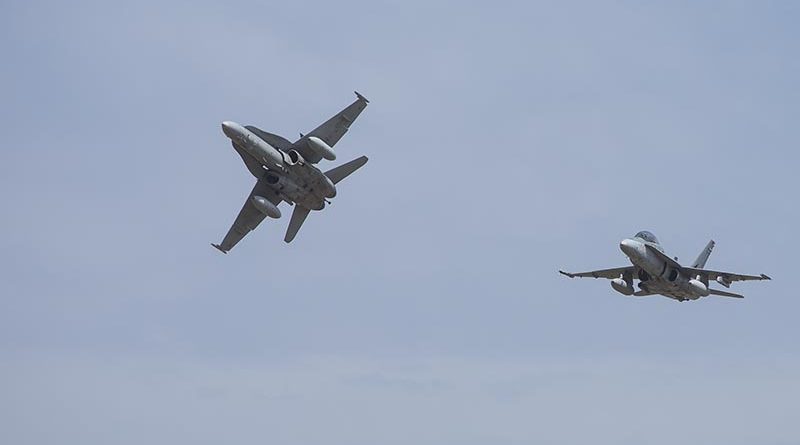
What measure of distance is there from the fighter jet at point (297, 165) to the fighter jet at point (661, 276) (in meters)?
15.4

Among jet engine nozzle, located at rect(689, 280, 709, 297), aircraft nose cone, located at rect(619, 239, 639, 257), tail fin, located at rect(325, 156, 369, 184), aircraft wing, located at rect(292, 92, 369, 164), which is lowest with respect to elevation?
jet engine nozzle, located at rect(689, 280, 709, 297)

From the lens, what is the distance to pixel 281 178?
8238 centimetres

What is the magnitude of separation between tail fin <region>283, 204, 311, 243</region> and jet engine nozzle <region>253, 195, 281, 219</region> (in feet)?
13.8

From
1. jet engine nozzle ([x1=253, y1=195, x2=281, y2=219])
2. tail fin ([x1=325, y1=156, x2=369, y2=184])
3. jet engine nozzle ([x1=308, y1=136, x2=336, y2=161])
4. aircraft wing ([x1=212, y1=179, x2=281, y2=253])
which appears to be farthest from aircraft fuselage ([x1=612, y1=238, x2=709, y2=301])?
aircraft wing ([x1=212, y1=179, x2=281, y2=253])

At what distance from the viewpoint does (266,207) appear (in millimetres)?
82125

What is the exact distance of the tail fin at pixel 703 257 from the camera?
89375mm

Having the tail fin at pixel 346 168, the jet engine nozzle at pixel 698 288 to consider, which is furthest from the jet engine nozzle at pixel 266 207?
the jet engine nozzle at pixel 698 288

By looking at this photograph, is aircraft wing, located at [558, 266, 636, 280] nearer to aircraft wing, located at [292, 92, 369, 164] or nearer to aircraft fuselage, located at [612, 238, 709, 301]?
aircraft fuselage, located at [612, 238, 709, 301]

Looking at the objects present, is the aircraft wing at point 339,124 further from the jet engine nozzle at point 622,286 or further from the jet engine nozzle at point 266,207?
the jet engine nozzle at point 622,286

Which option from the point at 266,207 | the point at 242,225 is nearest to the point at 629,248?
the point at 266,207

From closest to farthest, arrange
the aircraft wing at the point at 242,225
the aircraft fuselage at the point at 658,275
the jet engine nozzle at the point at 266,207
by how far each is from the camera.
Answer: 1. the jet engine nozzle at the point at 266,207
2. the aircraft fuselage at the point at 658,275
3. the aircraft wing at the point at 242,225

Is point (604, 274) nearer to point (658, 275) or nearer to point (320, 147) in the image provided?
point (658, 275)

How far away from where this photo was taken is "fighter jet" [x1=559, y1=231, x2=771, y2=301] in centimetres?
8438

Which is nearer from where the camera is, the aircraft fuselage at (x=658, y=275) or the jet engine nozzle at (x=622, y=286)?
the aircraft fuselage at (x=658, y=275)
